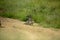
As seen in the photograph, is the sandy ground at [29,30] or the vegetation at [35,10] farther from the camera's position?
the vegetation at [35,10]

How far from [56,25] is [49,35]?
15 centimetres

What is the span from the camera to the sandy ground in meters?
3.07

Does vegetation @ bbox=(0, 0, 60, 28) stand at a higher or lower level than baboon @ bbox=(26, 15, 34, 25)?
higher

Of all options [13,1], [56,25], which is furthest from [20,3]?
[56,25]

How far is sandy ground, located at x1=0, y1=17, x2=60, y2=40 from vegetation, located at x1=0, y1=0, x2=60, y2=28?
2.4 inches

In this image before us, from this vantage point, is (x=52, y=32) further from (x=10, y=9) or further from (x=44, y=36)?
(x=10, y=9)

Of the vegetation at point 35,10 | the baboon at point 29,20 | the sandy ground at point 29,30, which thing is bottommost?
the sandy ground at point 29,30

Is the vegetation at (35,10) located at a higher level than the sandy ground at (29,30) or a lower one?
higher

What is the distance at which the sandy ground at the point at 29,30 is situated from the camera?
3.07 metres

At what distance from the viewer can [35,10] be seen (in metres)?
3.27

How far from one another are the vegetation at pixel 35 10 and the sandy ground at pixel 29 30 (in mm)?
60

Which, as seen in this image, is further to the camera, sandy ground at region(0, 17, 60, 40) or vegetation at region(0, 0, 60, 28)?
vegetation at region(0, 0, 60, 28)

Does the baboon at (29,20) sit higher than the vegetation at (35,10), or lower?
lower

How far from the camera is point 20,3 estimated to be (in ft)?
10.9
